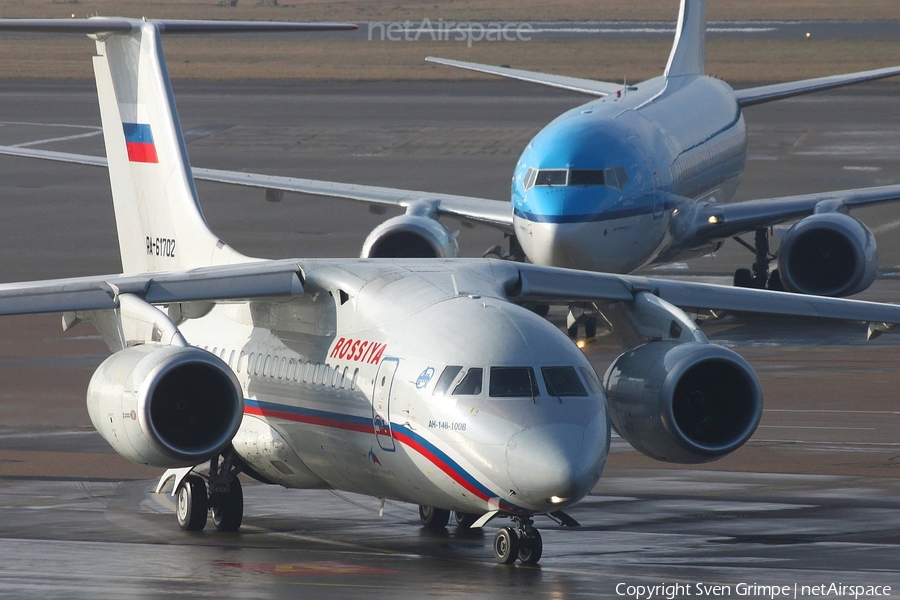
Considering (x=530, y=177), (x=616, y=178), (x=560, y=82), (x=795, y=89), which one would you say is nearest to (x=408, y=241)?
(x=530, y=177)

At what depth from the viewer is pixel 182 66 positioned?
97125 mm

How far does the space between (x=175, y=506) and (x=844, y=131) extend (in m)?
49.4

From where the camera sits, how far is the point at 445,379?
1650cm

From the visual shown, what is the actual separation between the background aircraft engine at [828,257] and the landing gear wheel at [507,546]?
55.4ft

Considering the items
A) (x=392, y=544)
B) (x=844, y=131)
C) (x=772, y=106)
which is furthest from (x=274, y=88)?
(x=392, y=544)

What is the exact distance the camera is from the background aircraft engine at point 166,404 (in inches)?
690

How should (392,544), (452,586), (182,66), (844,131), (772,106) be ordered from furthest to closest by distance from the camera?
(182,66) → (772,106) → (844,131) → (392,544) → (452,586)

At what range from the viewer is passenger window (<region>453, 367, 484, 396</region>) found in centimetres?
1634

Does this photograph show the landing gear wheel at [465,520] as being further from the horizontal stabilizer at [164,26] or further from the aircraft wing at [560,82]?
the aircraft wing at [560,82]

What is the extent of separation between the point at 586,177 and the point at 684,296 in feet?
33.5

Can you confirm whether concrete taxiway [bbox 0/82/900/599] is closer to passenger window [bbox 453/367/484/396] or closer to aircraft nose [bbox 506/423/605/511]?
aircraft nose [bbox 506/423/605/511]

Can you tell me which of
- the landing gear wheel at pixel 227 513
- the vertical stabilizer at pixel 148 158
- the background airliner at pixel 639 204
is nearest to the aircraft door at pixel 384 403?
the landing gear wheel at pixel 227 513

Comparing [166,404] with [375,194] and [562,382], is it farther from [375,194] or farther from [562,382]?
[375,194]

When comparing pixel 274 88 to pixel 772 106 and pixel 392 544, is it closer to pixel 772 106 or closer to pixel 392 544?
pixel 772 106
